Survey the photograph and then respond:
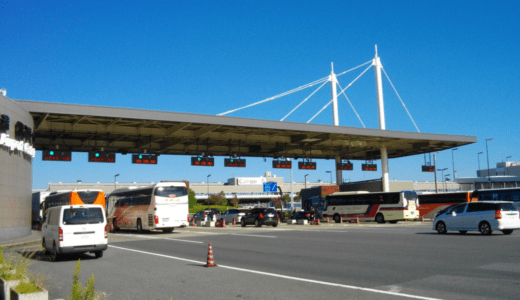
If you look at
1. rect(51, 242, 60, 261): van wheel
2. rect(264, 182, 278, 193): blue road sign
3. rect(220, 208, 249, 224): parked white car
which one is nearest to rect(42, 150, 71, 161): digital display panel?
rect(220, 208, 249, 224): parked white car

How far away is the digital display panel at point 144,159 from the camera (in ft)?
119

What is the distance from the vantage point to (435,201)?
45562 millimetres

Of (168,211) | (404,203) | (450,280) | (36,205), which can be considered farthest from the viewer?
(36,205)

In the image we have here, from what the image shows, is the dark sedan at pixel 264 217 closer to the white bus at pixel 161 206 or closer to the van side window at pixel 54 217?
the white bus at pixel 161 206

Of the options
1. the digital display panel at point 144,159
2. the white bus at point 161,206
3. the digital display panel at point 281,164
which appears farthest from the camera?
the digital display panel at point 281,164

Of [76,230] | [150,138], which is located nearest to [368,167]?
[150,138]

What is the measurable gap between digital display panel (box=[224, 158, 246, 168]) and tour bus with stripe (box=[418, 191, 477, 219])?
60.6 feet

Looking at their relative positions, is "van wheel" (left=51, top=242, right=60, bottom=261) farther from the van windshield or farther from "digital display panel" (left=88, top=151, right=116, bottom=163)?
"digital display panel" (left=88, top=151, right=116, bottom=163)

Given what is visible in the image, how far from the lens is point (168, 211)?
99.2 feet

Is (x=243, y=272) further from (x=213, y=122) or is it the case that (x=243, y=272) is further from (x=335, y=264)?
(x=213, y=122)

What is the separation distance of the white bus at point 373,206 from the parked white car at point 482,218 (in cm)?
1741

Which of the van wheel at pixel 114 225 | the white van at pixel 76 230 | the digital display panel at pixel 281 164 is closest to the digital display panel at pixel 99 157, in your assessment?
the van wheel at pixel 114 225

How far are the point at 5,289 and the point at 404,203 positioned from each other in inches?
1512

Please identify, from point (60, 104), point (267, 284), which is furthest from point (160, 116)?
point (267, 284)
